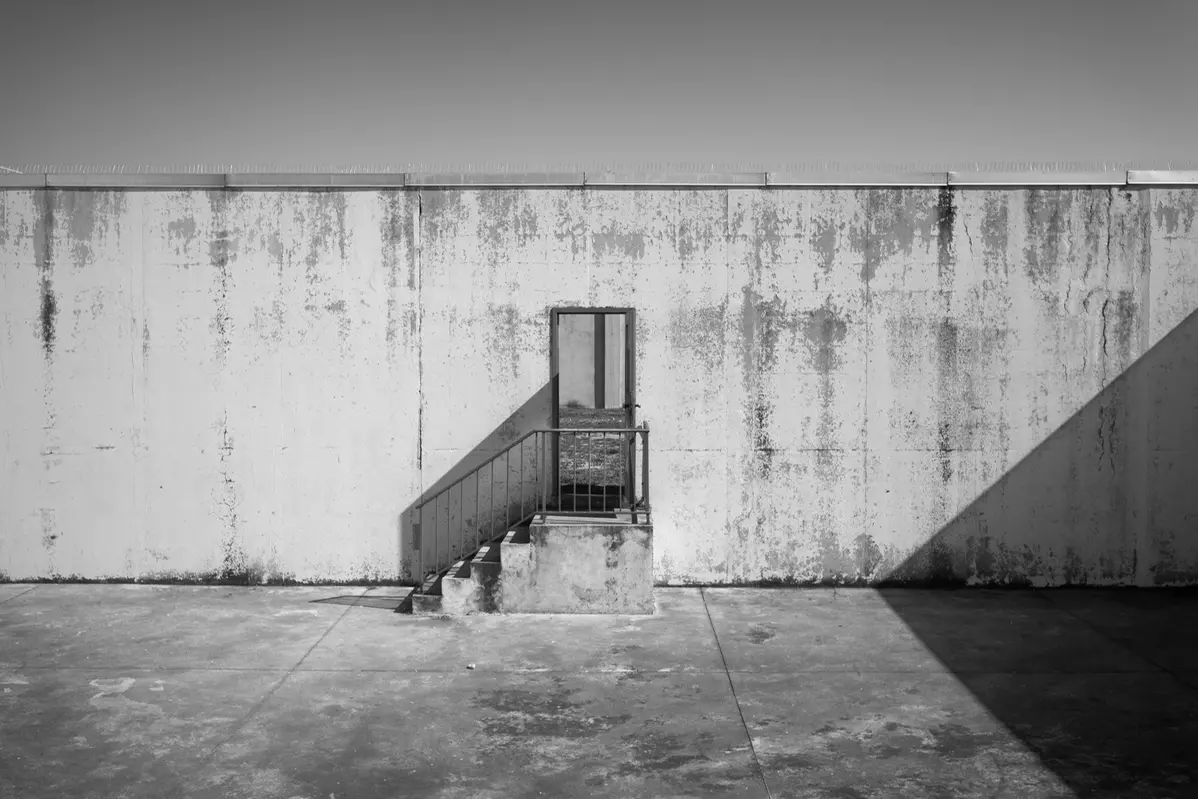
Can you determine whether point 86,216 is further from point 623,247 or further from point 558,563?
point 558,563

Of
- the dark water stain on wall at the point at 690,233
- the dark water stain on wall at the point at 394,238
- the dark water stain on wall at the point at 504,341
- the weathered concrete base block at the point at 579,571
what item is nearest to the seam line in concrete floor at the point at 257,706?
the weathered concrete base block at the point at 579,571

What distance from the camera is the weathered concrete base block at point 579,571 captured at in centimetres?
812

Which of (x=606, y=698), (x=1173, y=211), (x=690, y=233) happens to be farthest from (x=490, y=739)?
(x=1173, y=211)

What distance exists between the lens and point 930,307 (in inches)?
356

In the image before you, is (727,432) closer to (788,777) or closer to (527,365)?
(527,365)

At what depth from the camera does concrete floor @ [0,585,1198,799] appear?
4914 mm

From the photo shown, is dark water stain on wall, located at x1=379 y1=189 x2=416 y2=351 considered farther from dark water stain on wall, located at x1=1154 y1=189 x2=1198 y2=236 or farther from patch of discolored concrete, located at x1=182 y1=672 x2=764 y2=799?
dark water stain on wall, located at x1=1154 y1=189 x2=1198 y2=236

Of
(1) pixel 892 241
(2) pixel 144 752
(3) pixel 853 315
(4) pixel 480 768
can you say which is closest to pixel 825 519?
(3) pixel 853 315

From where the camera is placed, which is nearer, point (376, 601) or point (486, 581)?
point (486, 581)

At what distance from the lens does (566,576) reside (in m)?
8.14

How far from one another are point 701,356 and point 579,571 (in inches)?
91.9

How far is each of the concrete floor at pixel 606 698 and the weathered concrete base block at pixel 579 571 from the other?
0.95ft

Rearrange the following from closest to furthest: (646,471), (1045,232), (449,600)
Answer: (449,600), (646,471), (1045,232)

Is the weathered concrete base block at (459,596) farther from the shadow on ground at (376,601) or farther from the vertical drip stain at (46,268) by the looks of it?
the vertical drip stain at (46,268)
